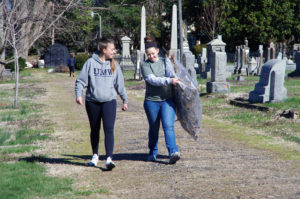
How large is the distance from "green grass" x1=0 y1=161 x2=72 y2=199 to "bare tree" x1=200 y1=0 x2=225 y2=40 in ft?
164

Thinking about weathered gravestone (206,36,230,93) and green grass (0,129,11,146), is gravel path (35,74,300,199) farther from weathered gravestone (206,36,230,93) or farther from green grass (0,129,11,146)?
weathered gravestone (206,36,230,93)

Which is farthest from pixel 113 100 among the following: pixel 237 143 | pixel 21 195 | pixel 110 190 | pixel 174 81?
pixel 237 143

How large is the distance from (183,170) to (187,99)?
980 mm

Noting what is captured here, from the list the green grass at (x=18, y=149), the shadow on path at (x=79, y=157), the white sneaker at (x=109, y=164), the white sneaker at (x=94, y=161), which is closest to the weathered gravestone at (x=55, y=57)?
the green grass at (x=18, y=149)

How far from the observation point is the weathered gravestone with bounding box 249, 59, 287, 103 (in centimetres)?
1287

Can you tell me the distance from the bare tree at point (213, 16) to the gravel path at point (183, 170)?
47139 mm

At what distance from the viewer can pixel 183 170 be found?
611 centimetres

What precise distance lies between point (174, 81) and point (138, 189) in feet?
5.24

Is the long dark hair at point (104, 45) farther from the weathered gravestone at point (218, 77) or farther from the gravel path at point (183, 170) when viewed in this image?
the weathered gravestone at point (218, 77)

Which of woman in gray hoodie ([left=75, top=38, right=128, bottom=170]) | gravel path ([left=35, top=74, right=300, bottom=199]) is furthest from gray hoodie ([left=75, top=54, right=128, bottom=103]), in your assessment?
gravel path ([left=35, top=74, right=300, bottom=199])

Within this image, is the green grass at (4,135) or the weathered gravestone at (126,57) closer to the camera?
the green grass at (4,135)

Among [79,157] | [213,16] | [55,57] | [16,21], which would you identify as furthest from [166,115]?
[213,16]

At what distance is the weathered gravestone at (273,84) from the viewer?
42.2ft

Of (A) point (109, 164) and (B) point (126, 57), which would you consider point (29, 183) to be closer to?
(A) point (109, 164)
